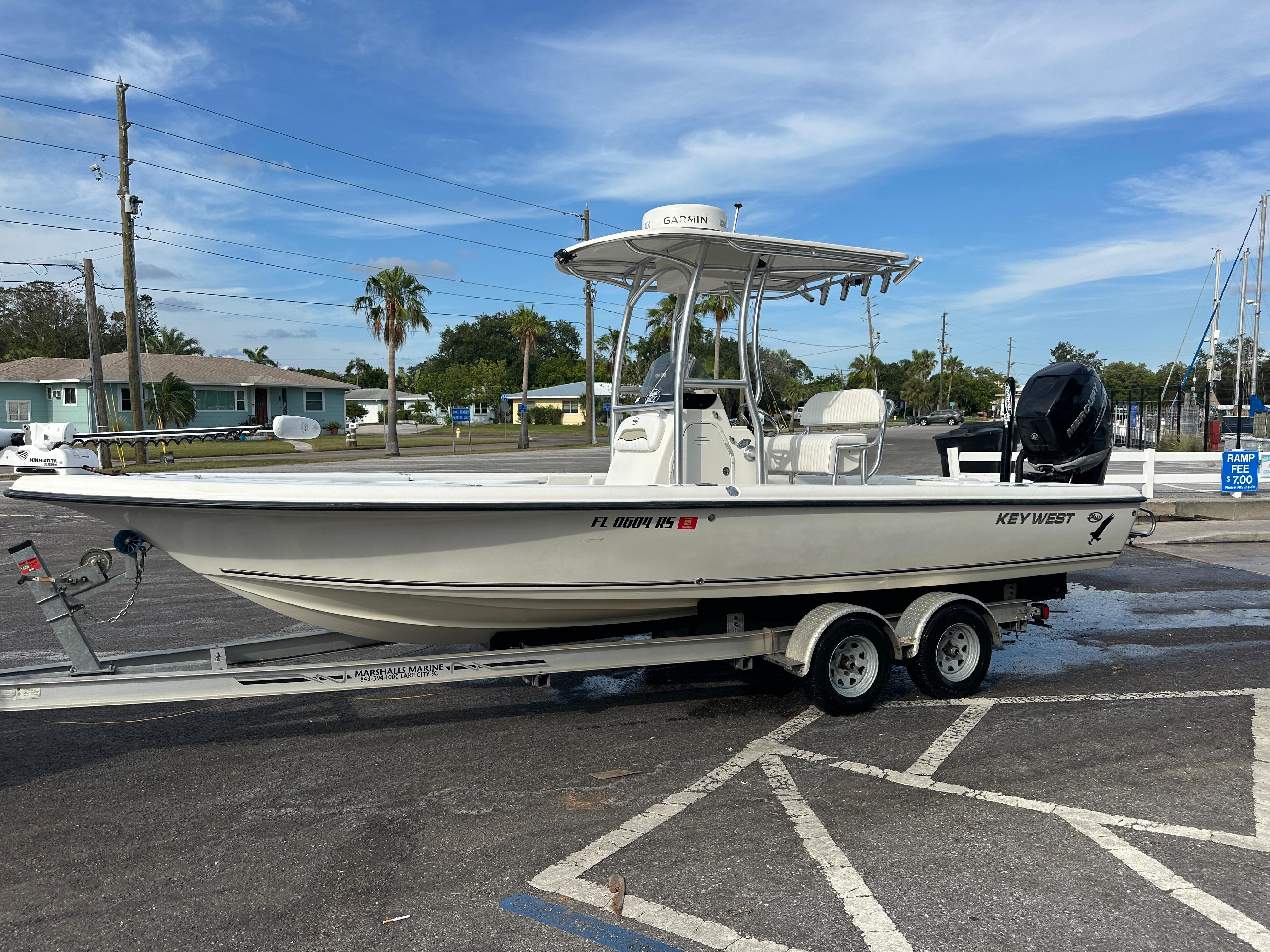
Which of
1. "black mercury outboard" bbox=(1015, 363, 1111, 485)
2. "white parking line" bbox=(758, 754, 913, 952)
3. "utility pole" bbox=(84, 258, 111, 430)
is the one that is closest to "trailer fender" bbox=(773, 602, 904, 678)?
"white parking line" bbox=(758, 754, 913, 952)

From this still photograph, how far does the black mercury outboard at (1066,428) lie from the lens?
21.8 feet

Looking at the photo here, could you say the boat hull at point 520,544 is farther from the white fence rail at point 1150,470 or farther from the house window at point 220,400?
the house window at point 220,400

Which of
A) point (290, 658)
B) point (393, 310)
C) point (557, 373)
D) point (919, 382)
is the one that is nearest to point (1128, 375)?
point (919, 382)

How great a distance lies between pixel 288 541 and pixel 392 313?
3624 cm

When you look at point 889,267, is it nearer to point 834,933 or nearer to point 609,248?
point 609,248

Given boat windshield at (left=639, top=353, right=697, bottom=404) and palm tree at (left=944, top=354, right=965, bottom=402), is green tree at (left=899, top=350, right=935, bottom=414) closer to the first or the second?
palm tree at (left=944, top=354, right=965, bottom=402)

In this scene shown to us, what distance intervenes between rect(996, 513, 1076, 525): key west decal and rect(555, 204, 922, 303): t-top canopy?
162 cm

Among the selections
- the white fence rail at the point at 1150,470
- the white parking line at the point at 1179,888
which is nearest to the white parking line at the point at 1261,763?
the white parking line at the point at 1179,888

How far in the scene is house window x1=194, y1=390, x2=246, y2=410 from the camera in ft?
149

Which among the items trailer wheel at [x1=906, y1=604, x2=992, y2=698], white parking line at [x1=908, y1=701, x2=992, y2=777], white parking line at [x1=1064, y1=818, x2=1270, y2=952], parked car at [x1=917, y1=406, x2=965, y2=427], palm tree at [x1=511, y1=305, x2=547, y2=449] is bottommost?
white parking line at [x1=1064, y1=818, x2=1270, y2=952]

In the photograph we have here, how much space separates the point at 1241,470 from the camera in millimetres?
14188

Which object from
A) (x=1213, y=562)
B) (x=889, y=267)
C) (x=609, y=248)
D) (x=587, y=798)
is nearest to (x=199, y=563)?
(x=587, y=798)

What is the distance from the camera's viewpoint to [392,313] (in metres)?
38.5

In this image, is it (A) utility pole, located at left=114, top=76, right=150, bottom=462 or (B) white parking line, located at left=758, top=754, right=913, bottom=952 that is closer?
(B) white parking line, located at left=758, top=754, right=913, bottom=952
